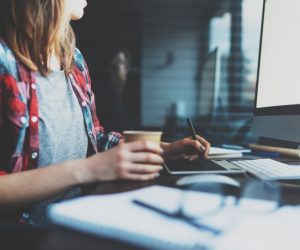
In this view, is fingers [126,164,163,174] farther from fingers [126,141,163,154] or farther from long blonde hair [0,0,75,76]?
long blonde hair [0,0,75,76]

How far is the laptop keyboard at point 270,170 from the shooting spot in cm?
73

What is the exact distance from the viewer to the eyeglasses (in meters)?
0.42

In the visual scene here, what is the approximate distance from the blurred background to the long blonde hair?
4.66 ft

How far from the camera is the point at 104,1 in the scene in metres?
2.43

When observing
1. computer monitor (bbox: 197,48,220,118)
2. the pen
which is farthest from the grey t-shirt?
computer monitor (bbox: 197,48,220,118)

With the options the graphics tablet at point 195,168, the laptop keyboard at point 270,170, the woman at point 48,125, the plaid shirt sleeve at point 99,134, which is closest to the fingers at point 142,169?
the woman at point 48,125

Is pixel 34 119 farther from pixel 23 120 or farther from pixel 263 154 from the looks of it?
pixel 263 154

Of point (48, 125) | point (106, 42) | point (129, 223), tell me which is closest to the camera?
point (129, 223)

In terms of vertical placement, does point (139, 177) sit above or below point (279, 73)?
below

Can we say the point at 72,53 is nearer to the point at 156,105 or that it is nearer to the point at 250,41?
the point at 156,105

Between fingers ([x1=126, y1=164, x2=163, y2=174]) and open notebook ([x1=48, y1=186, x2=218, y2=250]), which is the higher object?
fingers ([x1=126, y1=164, x2=163, y2=174])

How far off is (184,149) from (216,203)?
1.47 feet

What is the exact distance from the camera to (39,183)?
1.98ft

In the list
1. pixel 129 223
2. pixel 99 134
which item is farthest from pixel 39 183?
pixel 99 134
